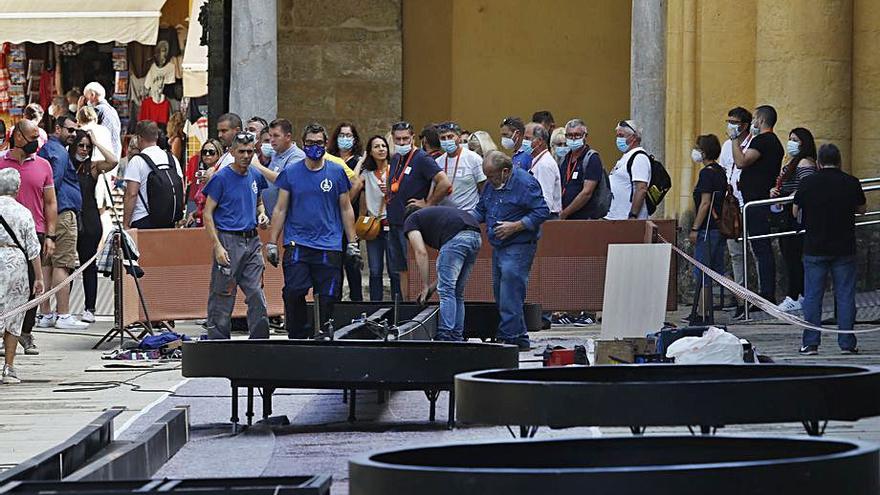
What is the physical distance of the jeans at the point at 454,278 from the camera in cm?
1555

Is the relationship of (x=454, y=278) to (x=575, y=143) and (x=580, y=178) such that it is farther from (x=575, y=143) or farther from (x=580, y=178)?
(x=580, y=178)

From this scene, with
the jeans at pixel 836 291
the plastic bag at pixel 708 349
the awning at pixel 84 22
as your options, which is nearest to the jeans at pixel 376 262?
the jeans at pixel 836 291

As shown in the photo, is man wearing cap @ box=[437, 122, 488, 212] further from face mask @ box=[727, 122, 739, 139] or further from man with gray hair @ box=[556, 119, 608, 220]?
face mask @ box=[727, 122, 739, 139]

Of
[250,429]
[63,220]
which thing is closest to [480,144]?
[63,220]

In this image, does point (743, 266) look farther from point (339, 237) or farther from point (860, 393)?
point (860, 393)

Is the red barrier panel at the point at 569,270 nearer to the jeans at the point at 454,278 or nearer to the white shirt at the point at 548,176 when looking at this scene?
the white shirt at the point at 548,176

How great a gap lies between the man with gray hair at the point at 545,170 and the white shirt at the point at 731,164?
5.50 ft

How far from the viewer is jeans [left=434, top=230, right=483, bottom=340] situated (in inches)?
612

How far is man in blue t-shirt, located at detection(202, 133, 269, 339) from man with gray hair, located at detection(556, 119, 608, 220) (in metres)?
4.30

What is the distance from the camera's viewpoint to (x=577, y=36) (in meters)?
→ 26.7

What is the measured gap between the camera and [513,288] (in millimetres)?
16219

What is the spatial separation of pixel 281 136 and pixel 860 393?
10.2 m

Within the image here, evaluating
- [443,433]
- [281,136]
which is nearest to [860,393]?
[443,433]

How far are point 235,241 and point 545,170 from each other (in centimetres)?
420
